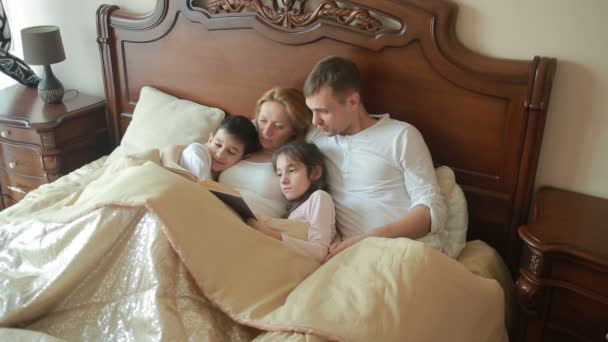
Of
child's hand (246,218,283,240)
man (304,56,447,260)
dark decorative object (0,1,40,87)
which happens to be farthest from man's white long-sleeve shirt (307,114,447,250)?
dark decorative object (0,1,40,87)

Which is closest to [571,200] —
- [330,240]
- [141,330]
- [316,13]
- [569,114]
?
[569,114]

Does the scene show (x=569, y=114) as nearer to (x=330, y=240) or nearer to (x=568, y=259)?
(x=568, y=259)

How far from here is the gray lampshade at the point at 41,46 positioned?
2.34 m

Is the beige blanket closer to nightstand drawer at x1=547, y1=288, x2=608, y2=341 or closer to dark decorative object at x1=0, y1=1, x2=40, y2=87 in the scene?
nightstand drawer at x1=547, y1=288, x2=608, y2=341

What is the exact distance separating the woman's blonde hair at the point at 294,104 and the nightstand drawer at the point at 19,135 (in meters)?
1.08

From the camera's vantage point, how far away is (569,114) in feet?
5.44

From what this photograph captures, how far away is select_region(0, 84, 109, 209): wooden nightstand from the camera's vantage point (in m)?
2.33

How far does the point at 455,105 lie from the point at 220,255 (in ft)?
3.04

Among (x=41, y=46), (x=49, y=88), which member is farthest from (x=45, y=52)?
(x=49, y=88)

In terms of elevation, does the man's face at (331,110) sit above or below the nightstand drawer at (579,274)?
above

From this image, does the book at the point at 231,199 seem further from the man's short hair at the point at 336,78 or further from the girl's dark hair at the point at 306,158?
the man's short hair at the point at 336,78

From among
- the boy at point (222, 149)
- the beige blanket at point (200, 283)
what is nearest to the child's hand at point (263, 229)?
the beige blanket at point (200, 283)

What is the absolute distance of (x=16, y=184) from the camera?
8.12 feet

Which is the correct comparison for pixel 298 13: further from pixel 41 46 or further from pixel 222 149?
pixel 41 46
